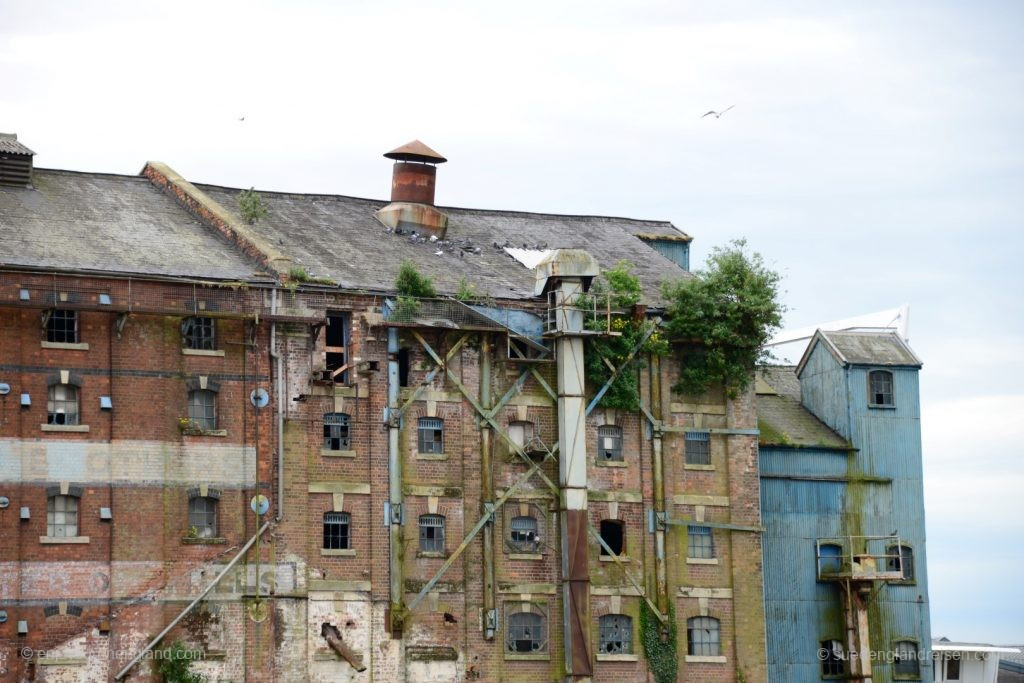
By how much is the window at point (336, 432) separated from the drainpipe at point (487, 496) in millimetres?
3926

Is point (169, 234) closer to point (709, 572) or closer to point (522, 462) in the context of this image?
point (522, 462)

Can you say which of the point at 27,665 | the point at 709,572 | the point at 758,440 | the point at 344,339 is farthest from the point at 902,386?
the point at 27,665

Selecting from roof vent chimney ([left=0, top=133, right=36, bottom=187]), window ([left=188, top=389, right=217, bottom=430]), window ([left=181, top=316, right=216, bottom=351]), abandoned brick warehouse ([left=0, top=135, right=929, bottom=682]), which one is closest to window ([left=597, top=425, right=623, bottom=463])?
abandoned brick warehouse ([left=0, top=135, right=929, bottom=682])

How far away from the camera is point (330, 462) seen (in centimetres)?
5184

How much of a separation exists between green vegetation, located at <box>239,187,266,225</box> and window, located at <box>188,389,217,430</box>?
7806mm

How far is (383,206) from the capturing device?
61594 mm

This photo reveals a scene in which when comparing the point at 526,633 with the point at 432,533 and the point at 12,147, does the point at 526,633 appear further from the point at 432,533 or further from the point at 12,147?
the point at 12,147

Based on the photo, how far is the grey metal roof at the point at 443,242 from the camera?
55250mm

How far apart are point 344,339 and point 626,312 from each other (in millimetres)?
8223

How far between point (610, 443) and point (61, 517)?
15.9m

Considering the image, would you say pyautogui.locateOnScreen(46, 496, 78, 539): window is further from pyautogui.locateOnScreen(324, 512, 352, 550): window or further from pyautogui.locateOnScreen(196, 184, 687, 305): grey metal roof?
pyautogui.locateOnScreen(196, 184, 687, 305): grey metal roof

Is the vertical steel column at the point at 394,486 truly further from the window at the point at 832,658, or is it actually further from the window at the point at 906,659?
the window at the point at 906,659

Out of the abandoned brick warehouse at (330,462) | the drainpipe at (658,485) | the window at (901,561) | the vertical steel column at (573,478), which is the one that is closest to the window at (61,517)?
the abandoned brick warehouse at (330,462)

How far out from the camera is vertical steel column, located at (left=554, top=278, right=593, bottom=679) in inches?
2095
